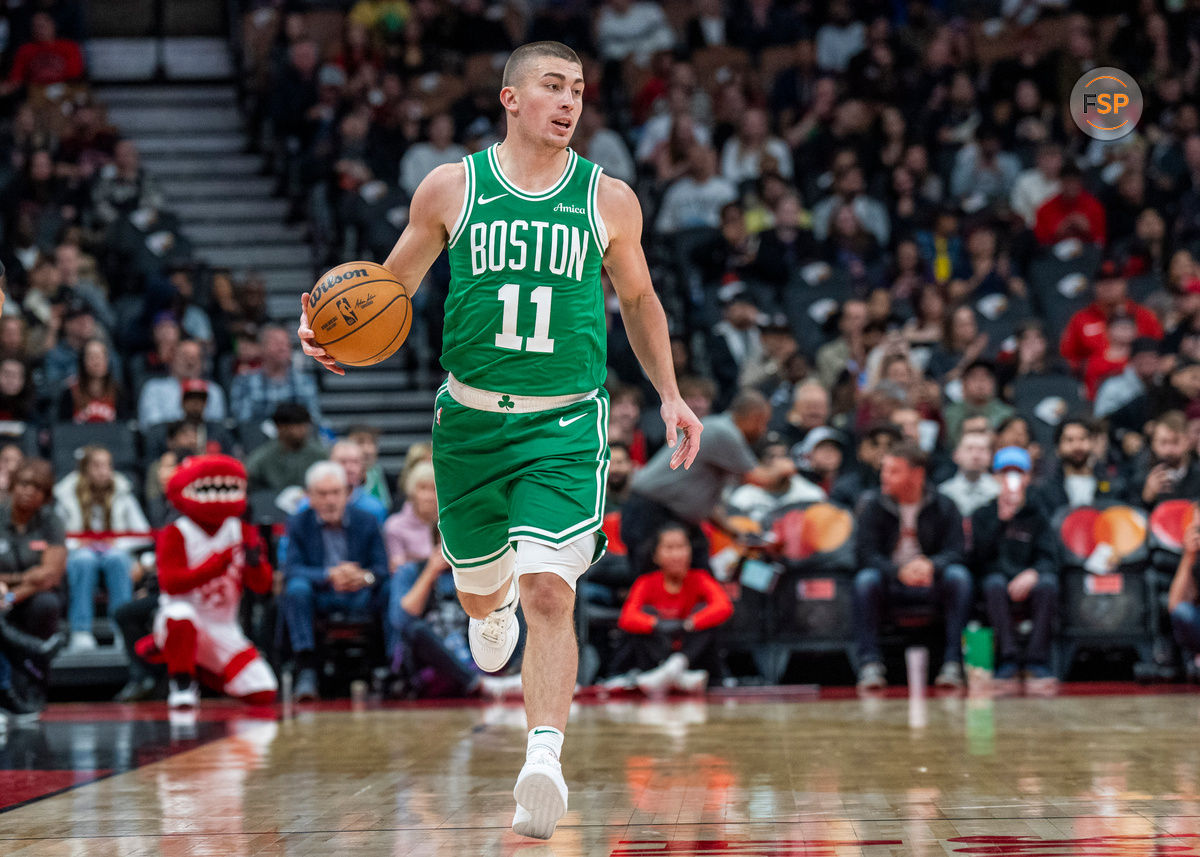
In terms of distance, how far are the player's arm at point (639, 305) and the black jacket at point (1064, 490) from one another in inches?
187

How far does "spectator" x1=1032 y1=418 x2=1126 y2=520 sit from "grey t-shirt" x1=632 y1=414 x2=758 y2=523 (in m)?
1.98

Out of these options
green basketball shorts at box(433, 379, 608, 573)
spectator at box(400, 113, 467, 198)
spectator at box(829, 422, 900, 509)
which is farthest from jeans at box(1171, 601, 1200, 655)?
spectator at box(400, 113, 467, 198)

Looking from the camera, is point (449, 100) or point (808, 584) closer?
point (808, 584)

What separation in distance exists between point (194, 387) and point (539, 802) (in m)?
6.94

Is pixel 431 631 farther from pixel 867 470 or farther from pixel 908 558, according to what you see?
pixel 867 470

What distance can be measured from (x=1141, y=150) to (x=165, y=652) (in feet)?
30.8

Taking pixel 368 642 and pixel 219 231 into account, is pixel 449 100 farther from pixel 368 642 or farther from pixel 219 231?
pixel 368 642

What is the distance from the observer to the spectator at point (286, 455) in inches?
359

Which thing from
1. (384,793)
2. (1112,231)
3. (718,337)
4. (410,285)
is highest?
(1112,231)

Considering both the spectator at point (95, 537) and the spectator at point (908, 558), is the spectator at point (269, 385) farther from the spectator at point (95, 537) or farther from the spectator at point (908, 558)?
the spectator at point (908, 558)

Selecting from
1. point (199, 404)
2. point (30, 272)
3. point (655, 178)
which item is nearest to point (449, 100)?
point (655, 178)

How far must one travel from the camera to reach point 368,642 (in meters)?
8.23

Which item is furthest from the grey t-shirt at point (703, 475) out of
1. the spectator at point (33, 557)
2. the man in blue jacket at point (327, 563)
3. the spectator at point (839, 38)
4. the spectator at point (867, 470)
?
the spectator at point (839, 38)

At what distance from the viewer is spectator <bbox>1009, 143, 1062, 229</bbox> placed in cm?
1277
